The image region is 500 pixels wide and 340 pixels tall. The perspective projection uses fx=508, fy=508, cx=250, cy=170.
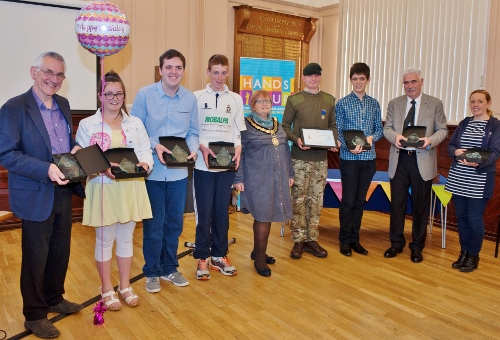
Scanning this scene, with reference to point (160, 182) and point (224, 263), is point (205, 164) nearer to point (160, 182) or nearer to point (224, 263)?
point (160, 182)

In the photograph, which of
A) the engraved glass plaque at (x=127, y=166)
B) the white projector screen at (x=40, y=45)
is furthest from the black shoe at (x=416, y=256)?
the white projector screen at (x=40, y=45)

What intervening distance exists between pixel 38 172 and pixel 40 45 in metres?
3.19

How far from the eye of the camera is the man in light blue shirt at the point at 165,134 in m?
3.30

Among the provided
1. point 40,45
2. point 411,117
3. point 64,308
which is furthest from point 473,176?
point 40,45

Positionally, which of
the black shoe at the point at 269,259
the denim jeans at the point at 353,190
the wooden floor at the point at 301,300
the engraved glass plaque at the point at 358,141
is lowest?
the wooden floor at the point at 301,300

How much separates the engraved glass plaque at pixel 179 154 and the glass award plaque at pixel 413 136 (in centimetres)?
185

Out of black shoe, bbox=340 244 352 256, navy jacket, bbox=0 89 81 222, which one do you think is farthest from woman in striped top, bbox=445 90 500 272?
navy jacket, bbox=0 89 81 222

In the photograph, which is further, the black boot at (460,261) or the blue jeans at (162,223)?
the black boot at (460,261)

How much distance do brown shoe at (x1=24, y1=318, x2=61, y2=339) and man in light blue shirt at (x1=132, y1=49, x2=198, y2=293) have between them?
30.8 inches

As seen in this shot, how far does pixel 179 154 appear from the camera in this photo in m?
3.24

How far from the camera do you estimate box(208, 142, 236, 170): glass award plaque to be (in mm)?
3486

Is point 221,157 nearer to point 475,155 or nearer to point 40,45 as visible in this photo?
point 475,155

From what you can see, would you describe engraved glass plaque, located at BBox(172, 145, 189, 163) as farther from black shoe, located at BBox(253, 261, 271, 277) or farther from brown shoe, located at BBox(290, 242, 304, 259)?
brown shoe, located at BBox(290, 242, 304, 259)

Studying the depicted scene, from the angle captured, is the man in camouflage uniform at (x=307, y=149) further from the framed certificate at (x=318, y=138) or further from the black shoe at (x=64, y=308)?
the black shoe at (x=64, y=308)
